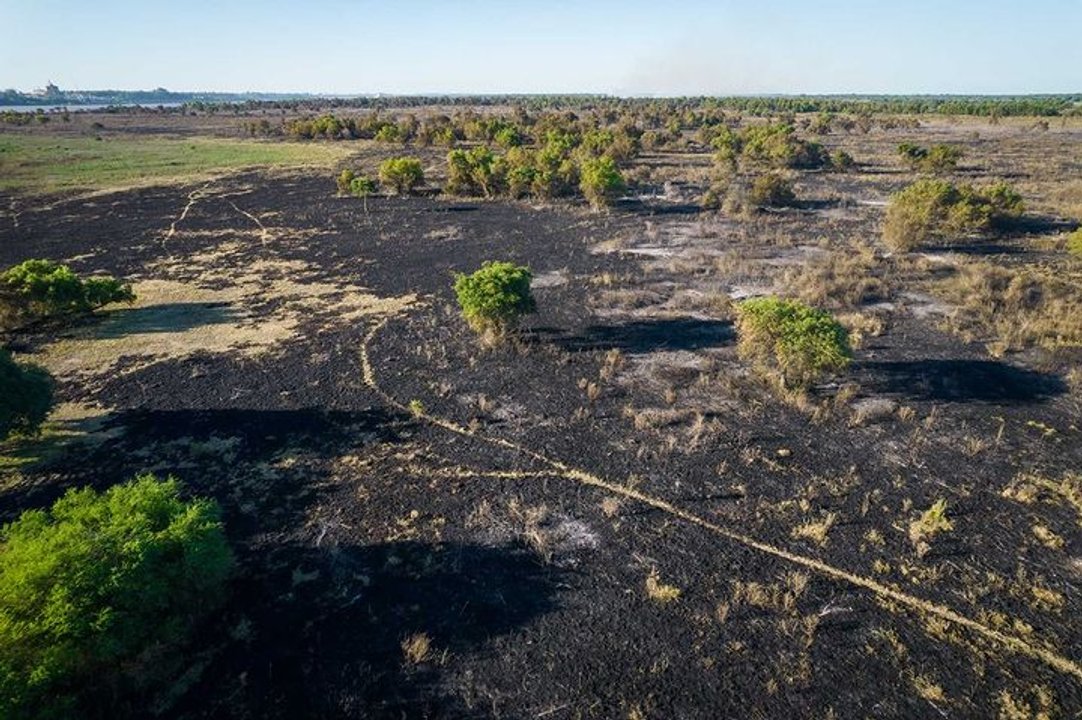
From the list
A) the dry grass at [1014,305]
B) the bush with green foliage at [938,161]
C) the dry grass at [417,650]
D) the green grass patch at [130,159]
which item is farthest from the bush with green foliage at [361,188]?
the bush with green foliage at [938,161]

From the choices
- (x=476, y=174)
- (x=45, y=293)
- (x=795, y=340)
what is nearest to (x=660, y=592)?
(x=795, y=340)

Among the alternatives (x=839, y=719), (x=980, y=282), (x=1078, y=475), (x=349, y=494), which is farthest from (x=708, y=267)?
(x=839, y=719)

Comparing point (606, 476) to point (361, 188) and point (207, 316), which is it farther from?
point (361, 188)

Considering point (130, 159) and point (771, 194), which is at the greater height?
point (130, 159)

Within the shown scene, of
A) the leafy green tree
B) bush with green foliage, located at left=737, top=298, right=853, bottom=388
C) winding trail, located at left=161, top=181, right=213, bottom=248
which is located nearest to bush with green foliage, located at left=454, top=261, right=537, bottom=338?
bush with green foliage, located at left=737, top=298, right=853, bottom=388

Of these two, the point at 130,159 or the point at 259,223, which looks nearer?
the point at 259,223

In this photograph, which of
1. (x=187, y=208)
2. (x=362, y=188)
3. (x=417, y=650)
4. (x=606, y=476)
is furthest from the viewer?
(x=362, y=188)

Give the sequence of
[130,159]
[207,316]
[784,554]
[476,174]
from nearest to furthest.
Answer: [784,554]
[207,316]
[476,174]
[130,159]

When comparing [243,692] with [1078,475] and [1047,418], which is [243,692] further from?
[1047,418]
